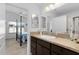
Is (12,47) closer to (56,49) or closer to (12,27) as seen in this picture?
(12,27)

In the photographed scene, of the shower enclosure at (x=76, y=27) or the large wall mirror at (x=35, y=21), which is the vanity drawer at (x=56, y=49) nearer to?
the shower enclosure at (x=76, y=27)

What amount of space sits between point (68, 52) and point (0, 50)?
136 cm

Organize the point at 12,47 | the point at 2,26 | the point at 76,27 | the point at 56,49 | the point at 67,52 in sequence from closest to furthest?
1. the point at 67,52
2. the point at 56,49
3. the point at 76,27
4. the point at 2,26
5. the point at 12,47

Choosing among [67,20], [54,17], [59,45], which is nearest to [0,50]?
[59,45]

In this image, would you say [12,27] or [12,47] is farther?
[12,47]

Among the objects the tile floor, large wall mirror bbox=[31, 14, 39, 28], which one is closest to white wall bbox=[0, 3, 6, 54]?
the tile floor

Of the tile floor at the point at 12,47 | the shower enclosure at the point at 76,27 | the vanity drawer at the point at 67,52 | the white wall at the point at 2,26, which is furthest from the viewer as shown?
the tile floor at the point at 12,47

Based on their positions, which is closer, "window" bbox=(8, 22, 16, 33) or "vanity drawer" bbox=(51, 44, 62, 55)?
"vanity drawer" bbox=(51, 44, 62, 55)

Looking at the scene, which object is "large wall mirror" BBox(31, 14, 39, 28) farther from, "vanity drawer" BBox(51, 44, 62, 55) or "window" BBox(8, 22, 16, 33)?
"vanity drawer" BBox(51, 44, 62, 55)

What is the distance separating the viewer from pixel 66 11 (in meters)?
2.02

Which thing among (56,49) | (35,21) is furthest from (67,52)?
(35,21)

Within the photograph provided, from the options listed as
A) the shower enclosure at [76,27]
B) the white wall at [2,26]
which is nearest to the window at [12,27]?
the white wall at [2,26]

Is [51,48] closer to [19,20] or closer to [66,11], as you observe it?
[66,11]

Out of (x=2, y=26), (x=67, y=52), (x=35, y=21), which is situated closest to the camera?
(x=67, y=52)
